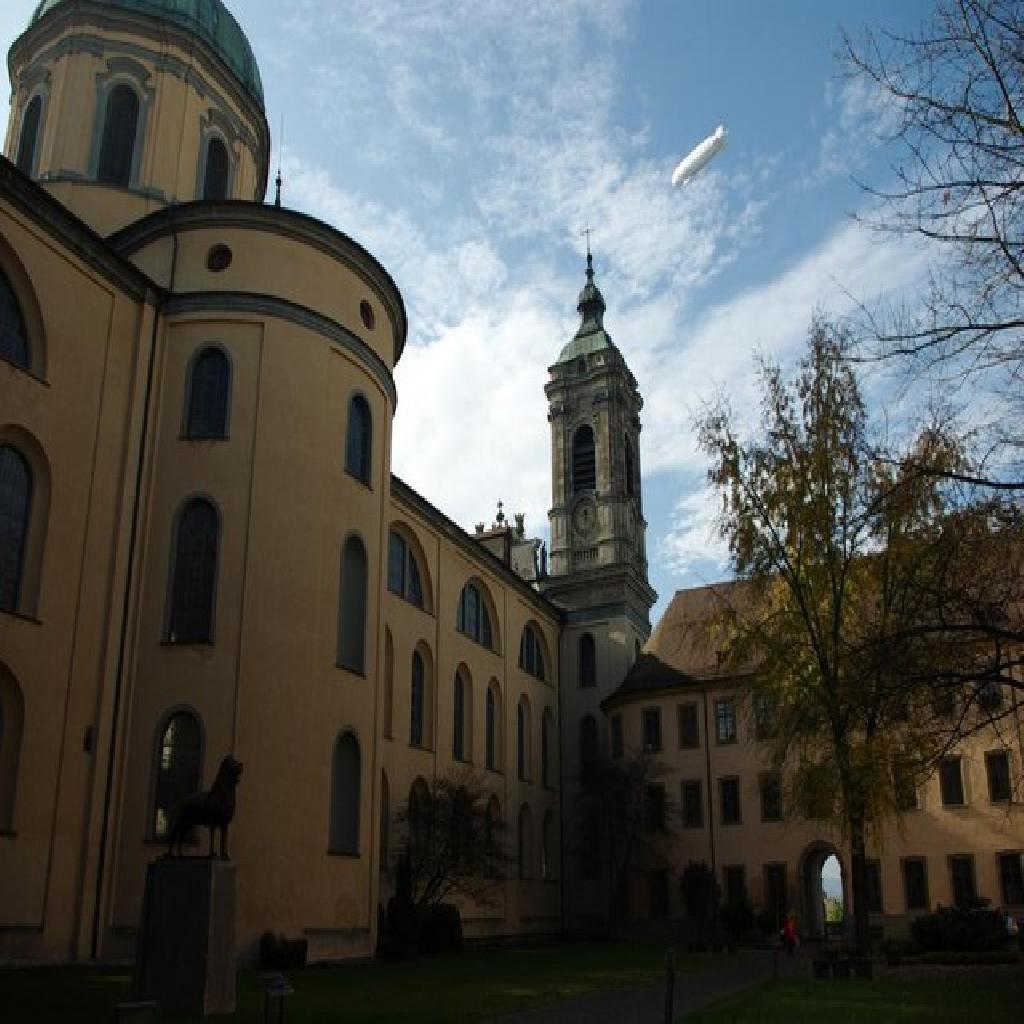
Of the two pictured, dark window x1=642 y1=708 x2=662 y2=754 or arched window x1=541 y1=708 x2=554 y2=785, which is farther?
dark window x1=642 y1=708 x2=662 y2=754

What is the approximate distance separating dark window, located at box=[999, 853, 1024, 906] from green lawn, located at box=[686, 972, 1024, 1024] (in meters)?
19.7

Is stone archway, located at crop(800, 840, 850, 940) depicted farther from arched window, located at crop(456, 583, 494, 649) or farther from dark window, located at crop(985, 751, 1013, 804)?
arched window, located at crop(456, 583, 494, 649)

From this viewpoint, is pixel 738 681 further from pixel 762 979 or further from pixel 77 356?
pixel 77 356

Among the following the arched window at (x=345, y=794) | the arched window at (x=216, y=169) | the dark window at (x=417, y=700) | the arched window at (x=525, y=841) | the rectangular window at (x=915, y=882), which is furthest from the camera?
the arched window at (x=525, y=841)

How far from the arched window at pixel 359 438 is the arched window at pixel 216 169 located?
9.25m

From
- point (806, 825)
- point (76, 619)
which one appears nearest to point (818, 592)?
point (76, 619)

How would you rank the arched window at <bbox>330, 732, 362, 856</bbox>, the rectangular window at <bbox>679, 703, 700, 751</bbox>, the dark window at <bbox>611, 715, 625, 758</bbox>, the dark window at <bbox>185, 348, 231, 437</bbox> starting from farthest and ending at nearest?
the dark window at <bbox>611, 715, 625, 758</bbox>
the rectangular window at <bbox>679, 703, 700, 751</bbox>
the dark window at <bbox>185, 348, 231, 437</bbox>
the arched window at <bbox>330, 732, 362, 856</bbox>

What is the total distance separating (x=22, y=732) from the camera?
19.7 metres

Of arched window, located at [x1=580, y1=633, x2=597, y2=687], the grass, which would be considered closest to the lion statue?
the grass

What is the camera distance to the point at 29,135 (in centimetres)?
3098

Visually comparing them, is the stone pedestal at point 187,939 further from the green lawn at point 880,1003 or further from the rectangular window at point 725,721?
the rectangular window at point 725,721

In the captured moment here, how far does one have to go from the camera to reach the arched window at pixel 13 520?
20328 millimetres

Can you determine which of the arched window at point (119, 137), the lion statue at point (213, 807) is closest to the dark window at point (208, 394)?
the arched window at point (119, 137)

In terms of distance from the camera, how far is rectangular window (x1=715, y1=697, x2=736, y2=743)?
152 feet
